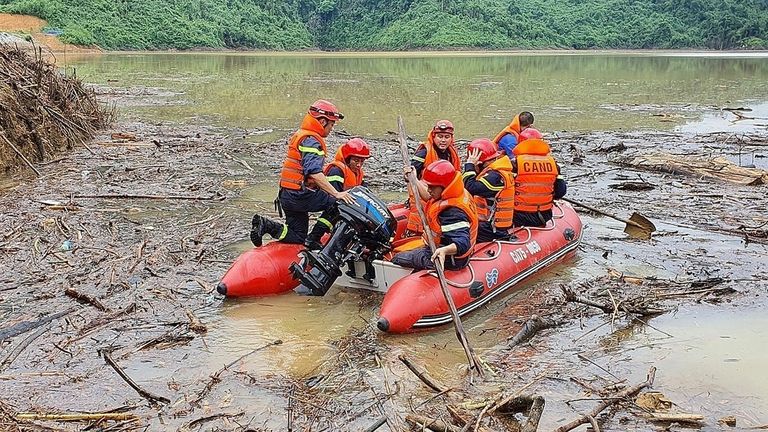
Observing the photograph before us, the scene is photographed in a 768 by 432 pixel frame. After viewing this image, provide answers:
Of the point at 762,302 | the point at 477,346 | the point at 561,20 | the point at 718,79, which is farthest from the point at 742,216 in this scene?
the point at 561,20

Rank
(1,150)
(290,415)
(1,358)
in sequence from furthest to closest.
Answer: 1. (1,150)
2. (1,358)
3. (290,415)

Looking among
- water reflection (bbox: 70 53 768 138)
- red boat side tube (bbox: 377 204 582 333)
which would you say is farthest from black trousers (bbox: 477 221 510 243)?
water reflection (bbox: 70 53 768 138)

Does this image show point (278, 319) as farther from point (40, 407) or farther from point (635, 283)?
point (635, 283)

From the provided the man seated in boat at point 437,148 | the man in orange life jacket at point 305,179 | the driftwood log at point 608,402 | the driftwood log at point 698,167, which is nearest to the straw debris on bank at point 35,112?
the man in orange life jacket at point 305,179

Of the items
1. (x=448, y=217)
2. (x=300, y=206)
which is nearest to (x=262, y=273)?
(x=300, y=206)

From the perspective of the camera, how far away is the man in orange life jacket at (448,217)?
20.6 ft

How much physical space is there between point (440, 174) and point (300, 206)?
Answer: 5.29 ft

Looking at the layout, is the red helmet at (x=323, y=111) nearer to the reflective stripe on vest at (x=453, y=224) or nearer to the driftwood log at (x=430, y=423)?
the reflective stripe on vest at (x=453, y=224)

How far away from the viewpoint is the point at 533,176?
7.87m

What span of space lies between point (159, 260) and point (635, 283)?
17.0 feet

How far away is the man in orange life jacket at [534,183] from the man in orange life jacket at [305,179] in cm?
225

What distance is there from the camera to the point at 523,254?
7445 mm

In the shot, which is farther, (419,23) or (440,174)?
(419,23)

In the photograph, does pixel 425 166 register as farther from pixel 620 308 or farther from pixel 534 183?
pixel 620 308
